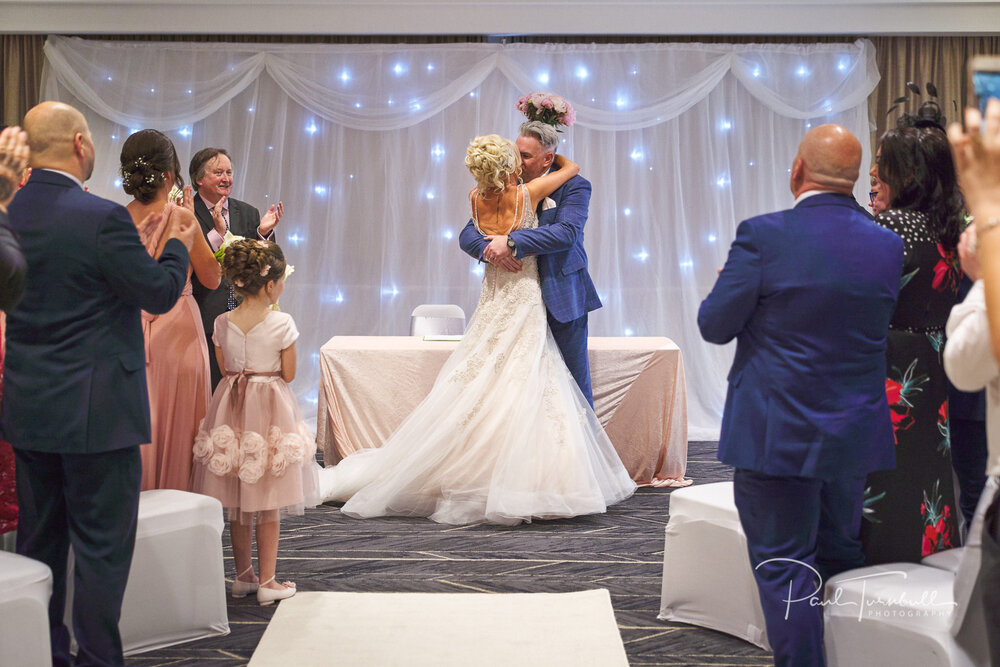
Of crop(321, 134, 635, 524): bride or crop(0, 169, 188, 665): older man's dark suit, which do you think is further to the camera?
crop(321, 134, 635, 524): bride

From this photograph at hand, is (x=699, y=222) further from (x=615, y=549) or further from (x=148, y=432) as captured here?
(x=148, y=432)

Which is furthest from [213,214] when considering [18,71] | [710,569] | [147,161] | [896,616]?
[18,71]

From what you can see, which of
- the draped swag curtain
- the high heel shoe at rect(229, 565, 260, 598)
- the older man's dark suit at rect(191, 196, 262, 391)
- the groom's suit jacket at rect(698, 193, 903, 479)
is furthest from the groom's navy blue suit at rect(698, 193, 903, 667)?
the draped swag curtain

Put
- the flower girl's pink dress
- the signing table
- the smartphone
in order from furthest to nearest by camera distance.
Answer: the signing table < the flower girl's pink dress < the smartphone

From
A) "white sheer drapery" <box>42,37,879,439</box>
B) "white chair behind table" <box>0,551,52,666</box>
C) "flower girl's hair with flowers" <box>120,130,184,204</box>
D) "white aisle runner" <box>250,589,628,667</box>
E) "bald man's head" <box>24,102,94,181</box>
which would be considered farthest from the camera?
"white sheer drapery" <box>42,37,879,439</box>

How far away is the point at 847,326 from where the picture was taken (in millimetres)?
2162

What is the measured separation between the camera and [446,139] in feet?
23.3

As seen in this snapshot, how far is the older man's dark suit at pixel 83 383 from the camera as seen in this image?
224 cm

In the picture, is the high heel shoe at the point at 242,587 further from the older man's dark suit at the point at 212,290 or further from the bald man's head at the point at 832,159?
the bald man's head at the point at 832,159

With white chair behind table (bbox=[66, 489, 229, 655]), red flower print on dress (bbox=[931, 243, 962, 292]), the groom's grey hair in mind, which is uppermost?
the groom's grey hair

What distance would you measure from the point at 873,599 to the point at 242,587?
83.1 inches

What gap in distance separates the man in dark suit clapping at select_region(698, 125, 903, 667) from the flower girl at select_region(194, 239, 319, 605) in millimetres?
1565

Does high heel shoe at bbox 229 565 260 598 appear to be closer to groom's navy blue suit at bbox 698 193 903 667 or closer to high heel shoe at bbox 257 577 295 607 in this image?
high heel shoe at bbox 257 577 295 607

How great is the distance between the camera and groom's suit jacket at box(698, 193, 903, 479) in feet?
7.06
